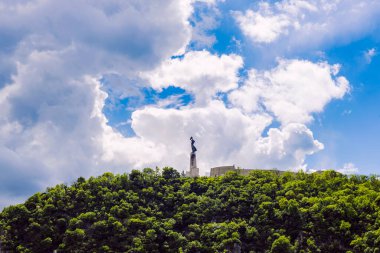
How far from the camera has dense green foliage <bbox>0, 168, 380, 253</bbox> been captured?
147 ft

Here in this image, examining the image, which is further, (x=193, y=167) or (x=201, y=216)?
(x=193, y=167)

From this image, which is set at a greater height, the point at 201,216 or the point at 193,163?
the point at 193,163

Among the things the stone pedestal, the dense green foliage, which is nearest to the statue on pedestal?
the stone pedestal

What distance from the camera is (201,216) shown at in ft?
162

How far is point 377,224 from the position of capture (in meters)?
43.3

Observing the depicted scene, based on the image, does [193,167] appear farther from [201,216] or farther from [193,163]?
[201,216]

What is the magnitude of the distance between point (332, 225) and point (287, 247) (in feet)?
17.9

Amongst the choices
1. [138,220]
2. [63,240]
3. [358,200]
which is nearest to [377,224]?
[358,200]

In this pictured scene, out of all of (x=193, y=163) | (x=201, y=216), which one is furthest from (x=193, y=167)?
(x=201, y=216)

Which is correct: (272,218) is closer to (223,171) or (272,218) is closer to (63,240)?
(223,171)

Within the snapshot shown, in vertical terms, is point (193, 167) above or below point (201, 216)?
above

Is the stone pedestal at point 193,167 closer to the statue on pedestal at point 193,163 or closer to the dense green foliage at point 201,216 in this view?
the statue on pedestal at point 193,163

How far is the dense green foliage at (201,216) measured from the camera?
44.7 meters

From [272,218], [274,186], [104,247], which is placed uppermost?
[274,186]
